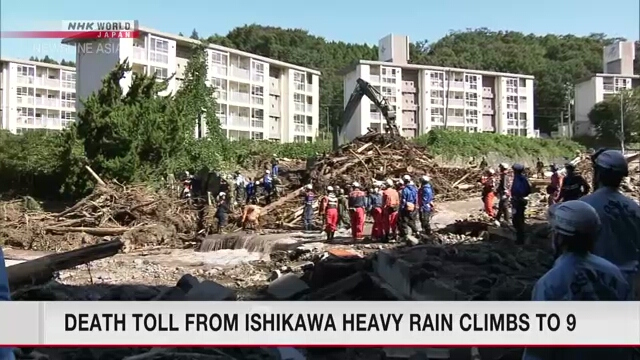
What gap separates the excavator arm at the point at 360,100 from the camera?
10.7 feet

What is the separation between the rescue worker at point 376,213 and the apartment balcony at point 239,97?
4.43 meters

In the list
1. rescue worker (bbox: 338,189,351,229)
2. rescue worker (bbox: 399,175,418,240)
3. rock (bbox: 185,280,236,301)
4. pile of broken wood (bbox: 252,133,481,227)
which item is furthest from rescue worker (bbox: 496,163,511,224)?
rock (bbox: 185,280,236,301)

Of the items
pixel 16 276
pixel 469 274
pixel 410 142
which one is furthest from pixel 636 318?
pixel 16 276

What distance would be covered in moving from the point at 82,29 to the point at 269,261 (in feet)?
16.4

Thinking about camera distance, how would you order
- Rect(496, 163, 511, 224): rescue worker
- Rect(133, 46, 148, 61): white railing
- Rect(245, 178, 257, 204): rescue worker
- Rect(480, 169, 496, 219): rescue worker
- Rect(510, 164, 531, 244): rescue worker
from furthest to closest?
Rect(480, 169, 496, 219): rescue worker → Rect(496, 163, 511, 224): rescue worker → Rect(510, 164, 531, 244): rescue worker → Rect(245, 178, 257, 204): rescue worker → Rect(133, 46, 148, 61): white railing

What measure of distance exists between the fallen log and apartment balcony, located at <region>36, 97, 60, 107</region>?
0.81 metres

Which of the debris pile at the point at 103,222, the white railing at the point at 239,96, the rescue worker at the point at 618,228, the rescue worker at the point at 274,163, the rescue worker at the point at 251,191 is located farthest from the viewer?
the rescue worker at the point at 251,191

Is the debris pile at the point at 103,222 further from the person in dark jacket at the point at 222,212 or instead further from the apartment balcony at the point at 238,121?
the apartment balcony at the point at 238,121

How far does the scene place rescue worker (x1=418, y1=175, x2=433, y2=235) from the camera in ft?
23.6

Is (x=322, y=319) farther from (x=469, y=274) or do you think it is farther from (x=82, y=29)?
(x=469, y=274)

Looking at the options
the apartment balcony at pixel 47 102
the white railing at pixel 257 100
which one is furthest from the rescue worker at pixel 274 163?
the apartment balcony at pixel 47 102

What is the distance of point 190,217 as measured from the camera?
20.1 ft

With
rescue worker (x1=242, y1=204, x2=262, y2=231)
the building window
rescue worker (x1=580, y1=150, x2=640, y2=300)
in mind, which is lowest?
rescue worker (x1=242, y1=204, x2=262, y2=231)

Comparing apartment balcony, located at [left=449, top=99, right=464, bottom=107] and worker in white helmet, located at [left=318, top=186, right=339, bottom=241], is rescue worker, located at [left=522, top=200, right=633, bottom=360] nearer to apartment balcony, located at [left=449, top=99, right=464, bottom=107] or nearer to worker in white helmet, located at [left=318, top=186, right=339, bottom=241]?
apartment balcony, located at [left=449, top=99, right=464, bottom=107]
